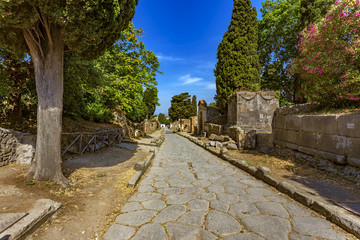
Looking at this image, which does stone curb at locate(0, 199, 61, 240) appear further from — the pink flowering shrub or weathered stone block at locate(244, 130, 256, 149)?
weathered stone block at locate(244, 130, 256, 149)

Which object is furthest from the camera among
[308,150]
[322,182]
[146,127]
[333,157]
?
[146,127]

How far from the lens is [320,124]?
4.95m

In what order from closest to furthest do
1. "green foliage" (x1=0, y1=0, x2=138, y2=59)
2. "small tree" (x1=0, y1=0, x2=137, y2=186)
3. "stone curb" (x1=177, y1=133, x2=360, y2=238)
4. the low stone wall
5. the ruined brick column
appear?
"stone curb" (x1=177, y1=133, x2=360, y2=238), "green foliage" (x1=0, y1=0, x2=138, y2=59), "small tree" (x1=0, y1=0, x2=137, y2=186), the low stone wall, the ruined brick column

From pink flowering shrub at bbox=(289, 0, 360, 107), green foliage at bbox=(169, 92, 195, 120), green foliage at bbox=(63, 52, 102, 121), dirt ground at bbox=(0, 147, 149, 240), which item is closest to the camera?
dirt ground at bbox=(0, 147, 149, 240)

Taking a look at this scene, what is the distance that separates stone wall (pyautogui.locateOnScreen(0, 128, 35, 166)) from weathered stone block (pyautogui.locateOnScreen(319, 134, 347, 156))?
27.6 feet

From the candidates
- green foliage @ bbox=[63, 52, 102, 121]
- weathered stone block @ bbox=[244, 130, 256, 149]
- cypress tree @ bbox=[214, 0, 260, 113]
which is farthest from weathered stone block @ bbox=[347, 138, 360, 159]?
cypress tree @ bbox=[214, 0, 260, 113]

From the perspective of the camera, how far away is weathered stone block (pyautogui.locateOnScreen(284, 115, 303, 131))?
585 cm

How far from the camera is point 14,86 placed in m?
6.07

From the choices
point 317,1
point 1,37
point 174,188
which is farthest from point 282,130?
point 317,1

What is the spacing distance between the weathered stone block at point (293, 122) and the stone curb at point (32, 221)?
273 inches

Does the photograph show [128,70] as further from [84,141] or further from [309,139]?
[309,139]

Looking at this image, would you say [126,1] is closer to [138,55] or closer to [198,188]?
[198,188]

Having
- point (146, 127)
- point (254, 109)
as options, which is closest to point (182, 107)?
point (146, 127)

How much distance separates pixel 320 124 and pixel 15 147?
8797mm
